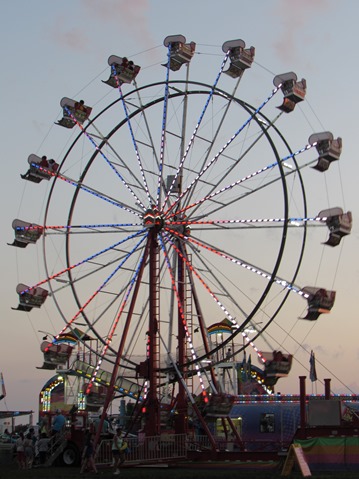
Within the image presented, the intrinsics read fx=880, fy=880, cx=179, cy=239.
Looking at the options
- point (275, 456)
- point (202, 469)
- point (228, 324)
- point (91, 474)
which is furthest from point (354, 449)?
point (228, 324)

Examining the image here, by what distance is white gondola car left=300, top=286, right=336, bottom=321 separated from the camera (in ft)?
101

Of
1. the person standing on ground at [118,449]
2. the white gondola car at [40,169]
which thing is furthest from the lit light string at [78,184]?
the person standing on ground at [118,449]

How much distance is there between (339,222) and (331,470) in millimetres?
9305

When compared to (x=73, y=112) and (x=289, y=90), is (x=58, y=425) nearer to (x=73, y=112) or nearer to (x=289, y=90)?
(x=73, y=112)

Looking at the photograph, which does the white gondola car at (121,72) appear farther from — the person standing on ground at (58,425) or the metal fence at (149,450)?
the metal fence at (149,450)

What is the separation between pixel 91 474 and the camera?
26.7 m

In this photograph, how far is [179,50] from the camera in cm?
3684

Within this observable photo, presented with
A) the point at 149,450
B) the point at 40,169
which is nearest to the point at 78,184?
the point at 40,169

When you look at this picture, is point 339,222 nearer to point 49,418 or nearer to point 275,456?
point 275,456

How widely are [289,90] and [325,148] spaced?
283 cm

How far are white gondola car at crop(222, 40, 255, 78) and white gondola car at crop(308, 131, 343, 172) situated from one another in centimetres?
479

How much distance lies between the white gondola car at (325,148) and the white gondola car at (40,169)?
36.0 feet

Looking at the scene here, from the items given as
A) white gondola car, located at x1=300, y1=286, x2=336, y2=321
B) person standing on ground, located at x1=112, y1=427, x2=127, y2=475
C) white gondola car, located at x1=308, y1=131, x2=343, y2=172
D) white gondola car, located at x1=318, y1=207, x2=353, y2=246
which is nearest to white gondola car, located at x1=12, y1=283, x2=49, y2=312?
person standing on ground, located at x1=112, y1=427, x2=127, y2=475

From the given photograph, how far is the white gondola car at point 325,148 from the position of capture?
107 ft
